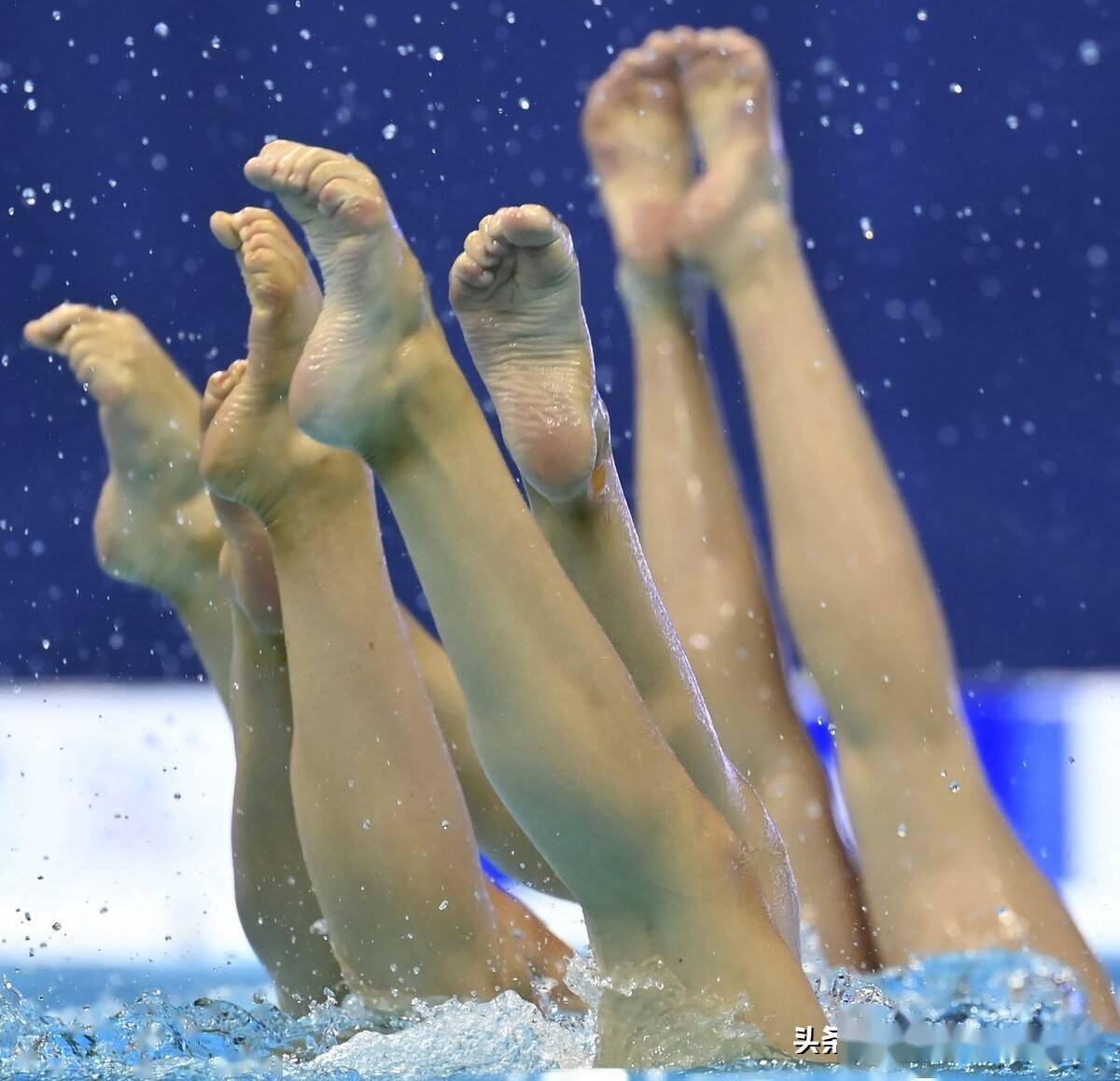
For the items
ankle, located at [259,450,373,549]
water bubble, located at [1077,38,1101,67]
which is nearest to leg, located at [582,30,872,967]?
ankle, located at [259,450,373,549]

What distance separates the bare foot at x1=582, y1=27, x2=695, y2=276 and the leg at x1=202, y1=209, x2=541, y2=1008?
0.62 metres

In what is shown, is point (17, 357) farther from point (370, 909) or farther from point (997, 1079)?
point (997, 1079)

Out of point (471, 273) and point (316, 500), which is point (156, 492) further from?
point (471, 273)

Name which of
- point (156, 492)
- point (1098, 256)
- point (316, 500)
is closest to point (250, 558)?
point (316, 500)

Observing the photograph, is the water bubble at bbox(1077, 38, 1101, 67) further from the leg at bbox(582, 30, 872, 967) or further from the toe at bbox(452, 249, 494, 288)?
the toe at bbox(452, 249, 494, 288)

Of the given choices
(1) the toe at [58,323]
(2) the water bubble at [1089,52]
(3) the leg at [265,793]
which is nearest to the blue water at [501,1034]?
(3) the leg at [265,793]

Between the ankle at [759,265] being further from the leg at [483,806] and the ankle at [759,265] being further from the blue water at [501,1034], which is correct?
the blue water at [501,1034]

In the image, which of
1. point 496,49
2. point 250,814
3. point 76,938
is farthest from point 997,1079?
point 496,49

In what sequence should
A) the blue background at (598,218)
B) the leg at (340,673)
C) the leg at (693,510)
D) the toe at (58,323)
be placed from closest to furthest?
1. the leg at (340,673)
2. the leg at (693,510)
3. the toe at (58,323)
4. the blue background at (598,218)

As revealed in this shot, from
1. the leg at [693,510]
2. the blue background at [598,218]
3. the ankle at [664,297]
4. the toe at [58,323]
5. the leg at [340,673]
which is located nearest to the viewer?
the leg at [340,673]

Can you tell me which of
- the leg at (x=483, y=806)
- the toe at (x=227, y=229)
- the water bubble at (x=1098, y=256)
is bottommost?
the leg at (x=483, y=806)

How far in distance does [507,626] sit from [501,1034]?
1.01 ft

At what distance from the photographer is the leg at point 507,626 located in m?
0.88

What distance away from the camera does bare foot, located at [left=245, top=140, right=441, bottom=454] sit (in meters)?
0.89
